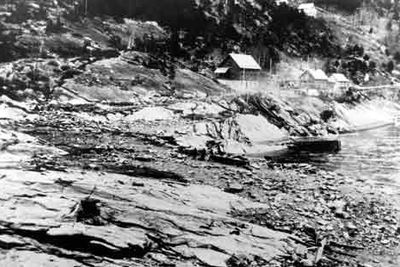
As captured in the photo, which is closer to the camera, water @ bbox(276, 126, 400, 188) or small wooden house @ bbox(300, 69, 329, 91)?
water @ bbox(276, 126, 400, 188)

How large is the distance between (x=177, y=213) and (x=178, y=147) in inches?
Result: 569

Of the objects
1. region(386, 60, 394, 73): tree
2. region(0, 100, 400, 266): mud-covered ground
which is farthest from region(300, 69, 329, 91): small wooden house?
region(0, 100, 400, 266): mud-covered ground

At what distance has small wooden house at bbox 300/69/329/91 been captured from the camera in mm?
87688

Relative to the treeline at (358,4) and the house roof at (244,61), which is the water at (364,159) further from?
the treeline at (358,4)

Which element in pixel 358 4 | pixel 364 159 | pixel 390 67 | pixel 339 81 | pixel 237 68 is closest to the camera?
pixel 364 159

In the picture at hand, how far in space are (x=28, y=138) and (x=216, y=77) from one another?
44.3m

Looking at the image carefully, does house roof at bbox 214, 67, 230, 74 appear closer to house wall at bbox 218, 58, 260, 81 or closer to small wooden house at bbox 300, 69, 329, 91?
house wall at bbox 218, 58, 260, 81

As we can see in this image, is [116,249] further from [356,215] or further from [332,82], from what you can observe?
[332,82]

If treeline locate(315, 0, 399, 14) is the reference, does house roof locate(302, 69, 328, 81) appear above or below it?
below

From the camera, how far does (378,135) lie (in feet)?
189

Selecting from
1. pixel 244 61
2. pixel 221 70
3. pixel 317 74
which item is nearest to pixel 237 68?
pixel 244 61

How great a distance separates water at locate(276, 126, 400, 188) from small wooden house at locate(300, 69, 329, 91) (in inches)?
1427

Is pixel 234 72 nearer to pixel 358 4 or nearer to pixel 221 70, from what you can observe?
pixel 221 70

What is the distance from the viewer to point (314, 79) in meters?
89.2
